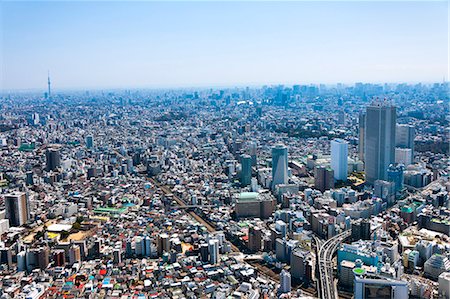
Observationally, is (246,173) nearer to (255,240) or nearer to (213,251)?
(255,240)

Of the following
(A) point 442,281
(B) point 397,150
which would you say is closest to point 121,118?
(B) point 397,150

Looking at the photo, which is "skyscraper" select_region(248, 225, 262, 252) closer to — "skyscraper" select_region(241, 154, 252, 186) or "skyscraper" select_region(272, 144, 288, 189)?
"skyscraper" select_region(272, 144, 288, 189)

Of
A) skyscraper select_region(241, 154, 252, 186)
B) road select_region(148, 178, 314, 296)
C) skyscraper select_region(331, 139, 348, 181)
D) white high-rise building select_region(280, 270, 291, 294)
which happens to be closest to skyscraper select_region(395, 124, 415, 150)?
skyscraper select_region(331, 139, 348, 181)


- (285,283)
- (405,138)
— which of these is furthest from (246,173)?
(405,138)

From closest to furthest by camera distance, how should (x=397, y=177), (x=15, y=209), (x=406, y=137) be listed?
(x=15, y=209) < (x=397, y=177) < (x=406, y=137)

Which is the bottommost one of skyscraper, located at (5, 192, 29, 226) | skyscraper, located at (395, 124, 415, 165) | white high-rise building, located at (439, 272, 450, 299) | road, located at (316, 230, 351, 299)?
road, located at (316, 230, 351, 299)

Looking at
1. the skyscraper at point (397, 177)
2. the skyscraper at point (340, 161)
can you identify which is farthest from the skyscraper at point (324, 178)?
the skyscraper at point (397, 177)
